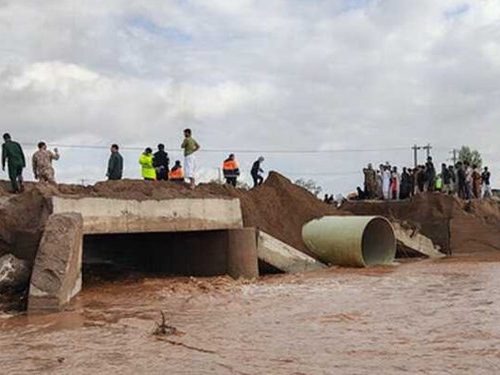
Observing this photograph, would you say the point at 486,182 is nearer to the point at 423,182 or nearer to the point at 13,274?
the point at 423,182

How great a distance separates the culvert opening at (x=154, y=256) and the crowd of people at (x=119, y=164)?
157cm

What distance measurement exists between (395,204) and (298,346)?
20.0m

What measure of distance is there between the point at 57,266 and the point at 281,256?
7.48 metres

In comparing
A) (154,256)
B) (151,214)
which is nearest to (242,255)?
(151,214)

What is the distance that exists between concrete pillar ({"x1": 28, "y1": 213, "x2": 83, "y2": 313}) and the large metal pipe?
27.0ft

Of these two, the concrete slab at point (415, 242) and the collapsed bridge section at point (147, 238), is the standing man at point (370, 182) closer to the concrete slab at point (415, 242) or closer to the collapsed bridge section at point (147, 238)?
the concrete slab at point (415, 242)

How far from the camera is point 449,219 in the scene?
2730 centimetres

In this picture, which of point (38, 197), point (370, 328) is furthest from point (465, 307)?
point (38, 197)

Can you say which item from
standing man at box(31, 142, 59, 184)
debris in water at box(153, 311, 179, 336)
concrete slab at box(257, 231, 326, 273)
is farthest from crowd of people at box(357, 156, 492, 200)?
debris in water at box(153, 311, 179, 336)

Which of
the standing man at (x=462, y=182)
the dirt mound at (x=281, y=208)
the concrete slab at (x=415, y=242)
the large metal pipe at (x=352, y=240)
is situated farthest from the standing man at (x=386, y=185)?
the large metal pipe at (x=352, y=240)

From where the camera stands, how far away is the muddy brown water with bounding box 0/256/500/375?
8.50 m

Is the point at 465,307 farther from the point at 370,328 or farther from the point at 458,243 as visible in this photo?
the point at 458,243

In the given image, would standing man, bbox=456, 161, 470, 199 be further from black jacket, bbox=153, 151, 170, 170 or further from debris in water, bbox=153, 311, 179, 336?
debris in water, bbox=153, 311, 179, 336

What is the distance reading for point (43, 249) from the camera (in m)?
13.9
